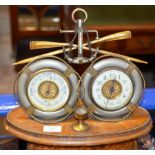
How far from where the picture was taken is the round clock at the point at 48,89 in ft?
4.22

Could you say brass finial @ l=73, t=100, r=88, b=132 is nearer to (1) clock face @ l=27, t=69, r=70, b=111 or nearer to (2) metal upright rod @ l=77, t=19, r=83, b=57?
(1) clock face @ l=27, t=69, r=70, b=111

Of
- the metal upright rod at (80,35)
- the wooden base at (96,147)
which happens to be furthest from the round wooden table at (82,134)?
the metal upright rod at (80,35)

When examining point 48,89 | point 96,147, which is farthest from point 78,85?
point 96,147

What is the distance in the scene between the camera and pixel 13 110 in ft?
4.66

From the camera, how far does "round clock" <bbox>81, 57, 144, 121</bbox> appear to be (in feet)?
4.23

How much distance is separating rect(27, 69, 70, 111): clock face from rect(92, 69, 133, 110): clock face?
0.10m

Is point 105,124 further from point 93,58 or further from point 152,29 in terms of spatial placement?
point 152,29

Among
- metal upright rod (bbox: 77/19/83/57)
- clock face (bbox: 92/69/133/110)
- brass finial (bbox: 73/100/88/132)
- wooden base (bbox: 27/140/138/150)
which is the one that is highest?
metal upright rod (bbox: 77/19/83/57)

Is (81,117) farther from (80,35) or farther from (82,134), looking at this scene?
(80,35)

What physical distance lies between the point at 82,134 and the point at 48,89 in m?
0.18

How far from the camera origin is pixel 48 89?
1299mm

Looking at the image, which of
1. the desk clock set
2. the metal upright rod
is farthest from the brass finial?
the metal upright rod

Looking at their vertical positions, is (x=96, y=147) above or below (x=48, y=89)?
below

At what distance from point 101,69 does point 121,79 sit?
8 cm
